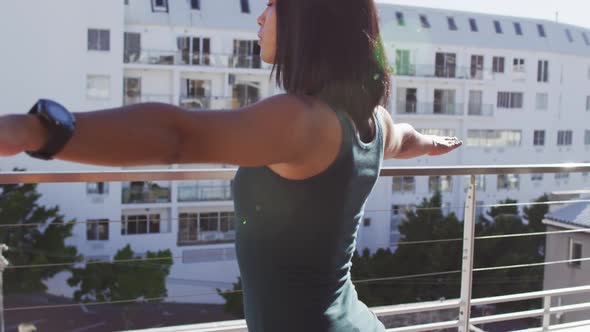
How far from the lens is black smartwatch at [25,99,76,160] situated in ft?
1.81

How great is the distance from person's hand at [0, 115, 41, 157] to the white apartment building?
12184 millimetres

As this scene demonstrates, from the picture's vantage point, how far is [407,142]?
3.42 feet

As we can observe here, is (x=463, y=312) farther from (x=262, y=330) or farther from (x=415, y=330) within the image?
(x=262, y=330)

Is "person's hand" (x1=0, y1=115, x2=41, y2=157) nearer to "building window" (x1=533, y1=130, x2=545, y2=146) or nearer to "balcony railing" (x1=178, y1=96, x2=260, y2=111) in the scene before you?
"balcony railing" (x1=178, y1=96, x2=260, y2=111)

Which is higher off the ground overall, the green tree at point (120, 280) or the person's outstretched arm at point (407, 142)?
the person's outstretched arm at point (407, 142)

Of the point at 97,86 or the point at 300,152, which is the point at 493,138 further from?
the point at 300,152

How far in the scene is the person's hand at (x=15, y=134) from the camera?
1.80 ft

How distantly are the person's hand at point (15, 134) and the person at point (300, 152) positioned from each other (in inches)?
1.2

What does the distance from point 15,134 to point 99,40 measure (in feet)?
A: 54.5

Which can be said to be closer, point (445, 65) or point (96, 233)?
point (96, 233)

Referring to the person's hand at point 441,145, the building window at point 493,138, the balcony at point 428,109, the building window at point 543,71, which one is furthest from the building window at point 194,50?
the person's hand at point 441,145

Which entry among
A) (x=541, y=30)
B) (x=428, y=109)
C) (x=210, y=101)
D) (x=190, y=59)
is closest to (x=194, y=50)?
(x=190, y=59)

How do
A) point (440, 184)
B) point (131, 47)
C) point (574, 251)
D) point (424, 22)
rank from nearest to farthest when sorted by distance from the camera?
point (574, 251)
point (131, 47)
point (440, 184)
point (424, 22)

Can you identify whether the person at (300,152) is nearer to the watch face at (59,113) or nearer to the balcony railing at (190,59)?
the watch face at (59,113)
